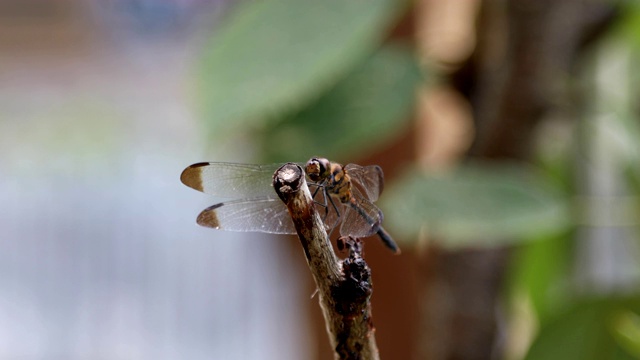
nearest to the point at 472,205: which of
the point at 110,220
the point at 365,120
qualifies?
the point at 365,120

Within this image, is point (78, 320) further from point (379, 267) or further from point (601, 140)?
point (601, 140)

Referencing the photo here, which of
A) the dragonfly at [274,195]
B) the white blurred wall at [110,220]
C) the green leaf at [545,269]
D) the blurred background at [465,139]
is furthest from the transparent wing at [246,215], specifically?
the white blurred wall at [110,220]

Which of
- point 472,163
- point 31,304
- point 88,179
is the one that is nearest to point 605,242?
point 472,163

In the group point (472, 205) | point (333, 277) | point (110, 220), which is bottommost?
point (333, 277)

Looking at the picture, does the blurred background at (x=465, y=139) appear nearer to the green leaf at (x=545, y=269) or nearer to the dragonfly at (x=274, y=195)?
the green leaf at (x=545, y=269)

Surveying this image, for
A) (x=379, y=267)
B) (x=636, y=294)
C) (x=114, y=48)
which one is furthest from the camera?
(x=114, y=48)

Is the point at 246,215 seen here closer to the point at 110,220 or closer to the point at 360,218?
the point at 360,218
